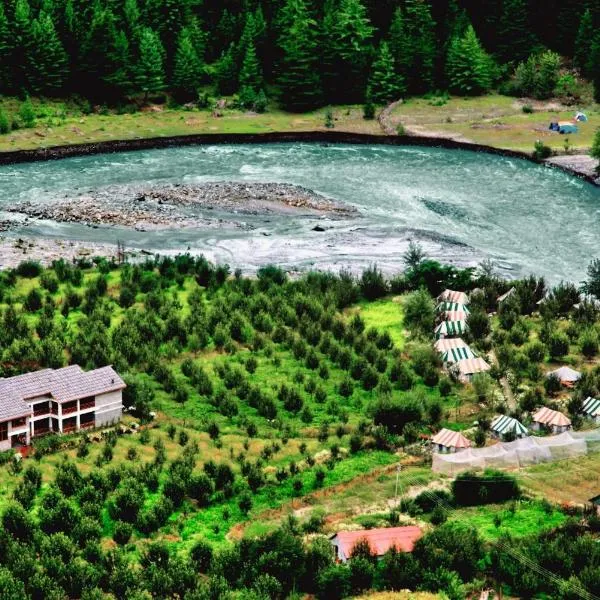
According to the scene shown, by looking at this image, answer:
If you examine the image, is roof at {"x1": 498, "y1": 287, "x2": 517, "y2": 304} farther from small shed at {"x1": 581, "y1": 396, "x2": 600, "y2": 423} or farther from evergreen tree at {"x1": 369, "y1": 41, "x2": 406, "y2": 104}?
evergreen tree at {"x1": 369, "y1": 41, "x2": 406, "y2": 104}

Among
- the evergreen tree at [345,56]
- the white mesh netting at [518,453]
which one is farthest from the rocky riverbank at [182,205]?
the white mesh netting at [518,453]

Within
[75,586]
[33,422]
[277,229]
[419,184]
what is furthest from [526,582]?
[419,184]

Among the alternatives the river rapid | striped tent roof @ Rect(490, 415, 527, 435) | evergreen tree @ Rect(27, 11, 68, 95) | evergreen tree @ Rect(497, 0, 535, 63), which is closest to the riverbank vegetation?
striped tent roof @ Rect(490, 415, 527, 435)

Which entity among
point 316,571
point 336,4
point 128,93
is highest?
point 336,4

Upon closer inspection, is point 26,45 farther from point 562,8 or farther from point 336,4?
point 562,8

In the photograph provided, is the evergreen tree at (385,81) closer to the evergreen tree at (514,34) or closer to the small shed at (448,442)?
the evergreen tree at (514,34)

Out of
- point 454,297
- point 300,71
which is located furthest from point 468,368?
point 300,71
